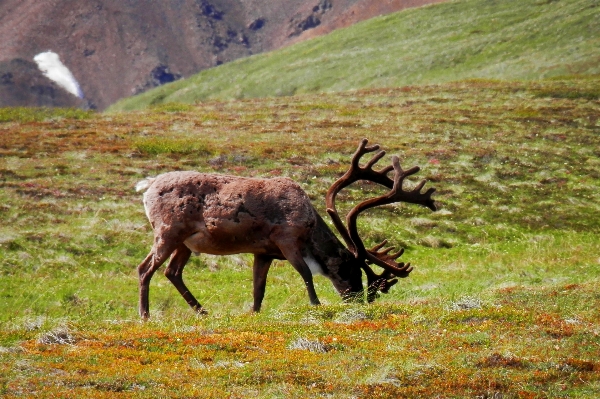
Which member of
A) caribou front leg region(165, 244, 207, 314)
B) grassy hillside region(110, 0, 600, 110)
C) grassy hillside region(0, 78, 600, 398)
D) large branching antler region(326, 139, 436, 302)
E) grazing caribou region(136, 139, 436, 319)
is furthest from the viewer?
grassy hillside region(110, 0, 600, 110)

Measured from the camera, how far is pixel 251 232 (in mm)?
17938

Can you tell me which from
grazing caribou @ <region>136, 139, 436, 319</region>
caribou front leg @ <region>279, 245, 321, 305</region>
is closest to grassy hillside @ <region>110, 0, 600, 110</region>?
grazing caribou @ <region>136, 139, 436, 319</region>

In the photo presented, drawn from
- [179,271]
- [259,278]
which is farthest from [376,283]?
[179,271]

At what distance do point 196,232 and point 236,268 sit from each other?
9.96m

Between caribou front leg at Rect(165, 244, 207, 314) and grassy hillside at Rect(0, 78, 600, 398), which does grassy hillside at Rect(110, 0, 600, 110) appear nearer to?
grassy hillside at Rect(0, 78, 600, 398)

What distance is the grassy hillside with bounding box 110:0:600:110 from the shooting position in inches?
4048

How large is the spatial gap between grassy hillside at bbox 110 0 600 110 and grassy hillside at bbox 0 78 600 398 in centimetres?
2974

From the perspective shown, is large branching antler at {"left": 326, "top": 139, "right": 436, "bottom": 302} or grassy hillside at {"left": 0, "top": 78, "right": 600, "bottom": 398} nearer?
grassy hillside at {"left": 0, "top": 78, "right": 600, "bottom": 398}

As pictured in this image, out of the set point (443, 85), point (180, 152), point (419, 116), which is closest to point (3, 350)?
point (180, 152)

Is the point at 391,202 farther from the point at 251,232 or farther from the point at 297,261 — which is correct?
the point at 251,232

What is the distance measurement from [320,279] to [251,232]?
8676 millimetres

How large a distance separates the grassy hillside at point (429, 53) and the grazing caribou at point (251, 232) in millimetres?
77564

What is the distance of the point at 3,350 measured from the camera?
37.7 feet

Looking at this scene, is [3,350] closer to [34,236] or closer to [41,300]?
[41,300]
